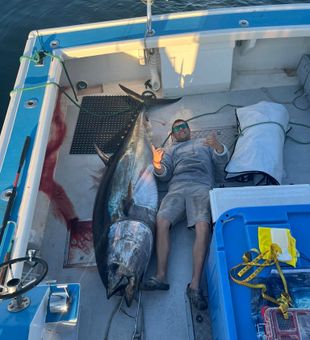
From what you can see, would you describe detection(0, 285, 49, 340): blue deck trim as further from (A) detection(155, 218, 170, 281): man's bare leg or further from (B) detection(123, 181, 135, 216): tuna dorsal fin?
(B) detection(123, 181, 135, 216): tuna dorsal fin

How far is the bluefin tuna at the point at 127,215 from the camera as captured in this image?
2805 mm

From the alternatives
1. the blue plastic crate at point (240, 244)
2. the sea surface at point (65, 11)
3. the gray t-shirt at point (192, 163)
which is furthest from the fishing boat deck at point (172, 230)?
the sea surface at point (65, 11)

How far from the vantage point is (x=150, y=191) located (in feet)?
11.1

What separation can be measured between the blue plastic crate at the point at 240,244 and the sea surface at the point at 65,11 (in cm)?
594

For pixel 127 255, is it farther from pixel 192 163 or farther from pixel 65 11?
pixel 65 11

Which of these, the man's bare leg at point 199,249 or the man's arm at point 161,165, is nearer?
the man's bare leg at point 199,249

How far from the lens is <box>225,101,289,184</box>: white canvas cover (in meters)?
3.25

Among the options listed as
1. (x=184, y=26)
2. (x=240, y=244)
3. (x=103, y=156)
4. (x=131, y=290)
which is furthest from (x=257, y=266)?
(x=184, y=26)

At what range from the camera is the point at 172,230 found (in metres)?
3.25

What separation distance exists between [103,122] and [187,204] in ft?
4.75

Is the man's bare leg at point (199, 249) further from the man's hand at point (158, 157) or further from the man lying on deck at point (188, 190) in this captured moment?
the man's hand at point (158, 157)

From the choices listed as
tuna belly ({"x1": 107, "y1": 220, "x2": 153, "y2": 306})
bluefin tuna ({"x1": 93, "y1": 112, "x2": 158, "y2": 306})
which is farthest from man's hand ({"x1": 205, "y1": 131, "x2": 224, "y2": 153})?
tuna belly ({"x1": 107, "y1": 220, "x2": 153, "y2": 306})

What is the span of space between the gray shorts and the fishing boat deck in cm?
18

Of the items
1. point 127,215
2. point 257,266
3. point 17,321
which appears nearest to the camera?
point 17,321
